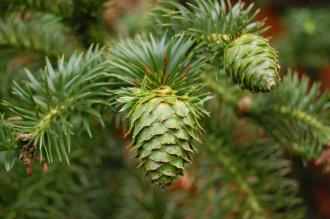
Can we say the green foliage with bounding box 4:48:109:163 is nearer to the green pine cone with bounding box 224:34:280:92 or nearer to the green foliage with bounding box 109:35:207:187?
the green foliage with bounding box 109:35:207:187

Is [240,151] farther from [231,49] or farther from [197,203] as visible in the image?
[231,49]

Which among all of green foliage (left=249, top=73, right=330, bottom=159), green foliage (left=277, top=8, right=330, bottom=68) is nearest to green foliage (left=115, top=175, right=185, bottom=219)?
green foliage (left=249, top=73, right=330, bottom=159)

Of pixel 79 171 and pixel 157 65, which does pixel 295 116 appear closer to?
pixel 157 65

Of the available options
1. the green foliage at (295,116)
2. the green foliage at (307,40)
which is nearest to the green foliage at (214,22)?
the green foliage at (295,116)

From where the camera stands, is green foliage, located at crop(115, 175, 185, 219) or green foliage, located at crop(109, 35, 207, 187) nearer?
green foliage, located at crop(109, 35, 207, 187)

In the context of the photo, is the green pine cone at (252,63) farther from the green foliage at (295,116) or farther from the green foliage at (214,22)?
the green foliage at (295,116)

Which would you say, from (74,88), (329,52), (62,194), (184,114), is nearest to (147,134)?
(184,114)
